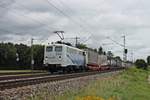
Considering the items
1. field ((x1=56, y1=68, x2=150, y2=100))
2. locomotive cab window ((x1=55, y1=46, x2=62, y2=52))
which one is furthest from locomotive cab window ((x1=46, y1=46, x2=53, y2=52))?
field ((x1=56, y1=68, x2=150, y2=100))

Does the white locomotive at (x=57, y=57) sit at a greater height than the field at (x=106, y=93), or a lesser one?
greater

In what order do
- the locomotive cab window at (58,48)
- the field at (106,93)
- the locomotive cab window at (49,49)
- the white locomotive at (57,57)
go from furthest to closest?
1. the locomotive cab window at (49,49)
2. the locomotive cab window at (58,48)
3. the white locomotive at (57,57)
4. the field at (106,93)

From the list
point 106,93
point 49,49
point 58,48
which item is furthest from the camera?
point 49,49

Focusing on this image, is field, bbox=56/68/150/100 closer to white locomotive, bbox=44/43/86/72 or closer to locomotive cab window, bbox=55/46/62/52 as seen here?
white locomotive, bbox=44/43/86/72

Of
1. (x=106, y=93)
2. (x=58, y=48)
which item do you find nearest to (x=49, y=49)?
(x=58, y=48)

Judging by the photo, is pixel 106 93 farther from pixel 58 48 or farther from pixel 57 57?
pixel 58 48

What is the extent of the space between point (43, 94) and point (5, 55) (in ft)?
245

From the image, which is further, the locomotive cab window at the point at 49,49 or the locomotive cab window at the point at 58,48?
the locomotive cab window at the point at 49,49

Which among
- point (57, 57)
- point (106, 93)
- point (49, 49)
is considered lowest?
point (106, 93)

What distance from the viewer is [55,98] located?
14500 mm

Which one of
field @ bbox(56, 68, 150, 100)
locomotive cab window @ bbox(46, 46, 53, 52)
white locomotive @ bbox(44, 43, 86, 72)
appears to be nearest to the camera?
field @ bbox(56, 68, 150, 100)

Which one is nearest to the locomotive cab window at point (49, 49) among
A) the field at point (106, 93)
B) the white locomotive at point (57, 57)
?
the white locomotive at point (57, 57)

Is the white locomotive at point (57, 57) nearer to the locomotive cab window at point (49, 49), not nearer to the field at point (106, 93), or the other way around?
the locomotive cab window at point (49, 49)

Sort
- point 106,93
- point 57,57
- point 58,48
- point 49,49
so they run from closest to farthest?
1. point 106,93
2. point 57,57
3. point 58,48
4. point 49,49
